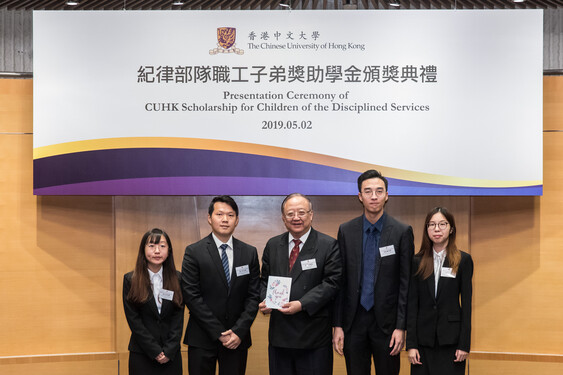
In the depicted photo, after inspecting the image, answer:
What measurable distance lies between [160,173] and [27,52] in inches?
79.3

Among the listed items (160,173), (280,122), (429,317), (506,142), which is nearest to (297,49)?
(280,122)

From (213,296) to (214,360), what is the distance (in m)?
0.42

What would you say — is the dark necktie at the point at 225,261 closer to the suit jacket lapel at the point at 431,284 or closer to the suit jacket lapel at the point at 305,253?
the suit jacket lapel at the point at 305,253

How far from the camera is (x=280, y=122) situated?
15.8 ft

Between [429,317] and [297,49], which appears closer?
[429,317]

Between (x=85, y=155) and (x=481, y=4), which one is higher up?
(x=481, y=4)

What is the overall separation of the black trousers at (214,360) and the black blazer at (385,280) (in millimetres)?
676

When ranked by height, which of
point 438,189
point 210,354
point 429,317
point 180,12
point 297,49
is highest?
point 180,12

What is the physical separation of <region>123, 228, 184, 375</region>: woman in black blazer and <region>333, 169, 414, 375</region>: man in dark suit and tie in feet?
3.47

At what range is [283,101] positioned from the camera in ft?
15.8

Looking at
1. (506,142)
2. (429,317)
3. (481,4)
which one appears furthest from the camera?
(481,4)

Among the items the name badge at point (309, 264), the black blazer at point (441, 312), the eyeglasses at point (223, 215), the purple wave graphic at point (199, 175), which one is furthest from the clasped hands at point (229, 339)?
the purple wave graphic at point (199, 175)

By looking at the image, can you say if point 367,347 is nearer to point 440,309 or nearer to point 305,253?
point 440,309

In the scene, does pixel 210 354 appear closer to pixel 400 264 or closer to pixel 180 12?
pixel 400 264
